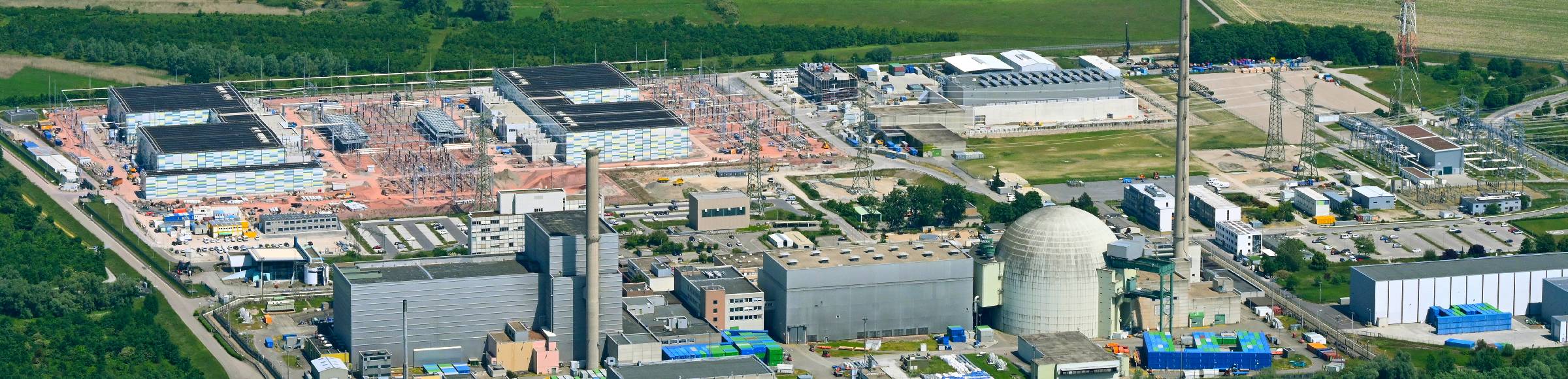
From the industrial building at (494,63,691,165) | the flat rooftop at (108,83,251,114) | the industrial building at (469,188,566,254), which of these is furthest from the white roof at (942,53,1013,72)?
the industrial building at (469,188,566,254)

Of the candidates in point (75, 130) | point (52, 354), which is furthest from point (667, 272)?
point (75, 130)

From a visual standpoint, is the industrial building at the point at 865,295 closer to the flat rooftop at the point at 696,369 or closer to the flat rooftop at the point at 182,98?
the flat rooftop at the point at 696,369

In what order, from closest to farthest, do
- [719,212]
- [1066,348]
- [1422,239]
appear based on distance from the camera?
[1066,348] → [1422,239] → [719,212]

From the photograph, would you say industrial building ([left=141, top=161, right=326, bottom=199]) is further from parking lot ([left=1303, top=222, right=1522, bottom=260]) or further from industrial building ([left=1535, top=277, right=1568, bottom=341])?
industrial building ([left=1535, top=277, right=1568, bottom=341])

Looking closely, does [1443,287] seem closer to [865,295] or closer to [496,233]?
[865,295]

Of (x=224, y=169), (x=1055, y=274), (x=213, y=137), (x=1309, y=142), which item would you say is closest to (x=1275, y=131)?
(x=1309, y=142)

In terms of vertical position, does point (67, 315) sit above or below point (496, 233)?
below
